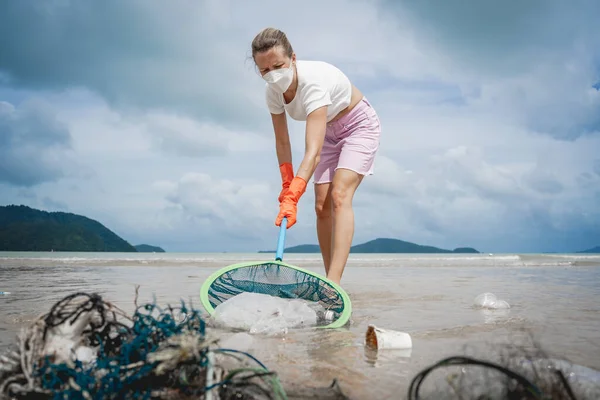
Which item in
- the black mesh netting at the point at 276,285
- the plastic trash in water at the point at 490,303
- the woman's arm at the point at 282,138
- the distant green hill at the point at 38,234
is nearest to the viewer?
the black mesh netting at the point at 276,285

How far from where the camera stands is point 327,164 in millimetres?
4172

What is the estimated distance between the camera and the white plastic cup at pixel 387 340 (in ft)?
6.82

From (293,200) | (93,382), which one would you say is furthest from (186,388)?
(293,200)

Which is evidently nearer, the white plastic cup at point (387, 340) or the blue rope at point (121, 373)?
the blue rope at point (121, 373)

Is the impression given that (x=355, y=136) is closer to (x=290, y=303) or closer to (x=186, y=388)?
(x=290, y=303)

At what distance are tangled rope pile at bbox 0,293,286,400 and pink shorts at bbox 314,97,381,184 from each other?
8.69 feet

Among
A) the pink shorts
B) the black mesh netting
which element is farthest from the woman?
the black mesh netting

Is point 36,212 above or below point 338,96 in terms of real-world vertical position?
above

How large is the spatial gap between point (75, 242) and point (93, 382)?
62882 mm

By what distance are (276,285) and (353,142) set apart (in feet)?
4.71

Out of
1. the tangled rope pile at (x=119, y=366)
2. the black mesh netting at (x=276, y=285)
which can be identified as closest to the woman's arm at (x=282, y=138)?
the black mesh netting at (x=276, y=285)

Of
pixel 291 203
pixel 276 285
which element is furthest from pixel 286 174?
pixel 276 285

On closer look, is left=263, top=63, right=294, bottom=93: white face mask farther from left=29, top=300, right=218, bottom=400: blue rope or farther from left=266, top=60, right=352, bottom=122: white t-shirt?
left=29, top=300, right=218, bottom=400: blue rope

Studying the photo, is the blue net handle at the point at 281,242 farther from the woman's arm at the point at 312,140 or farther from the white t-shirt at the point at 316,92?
the white t-shirt at the point at 316,92
